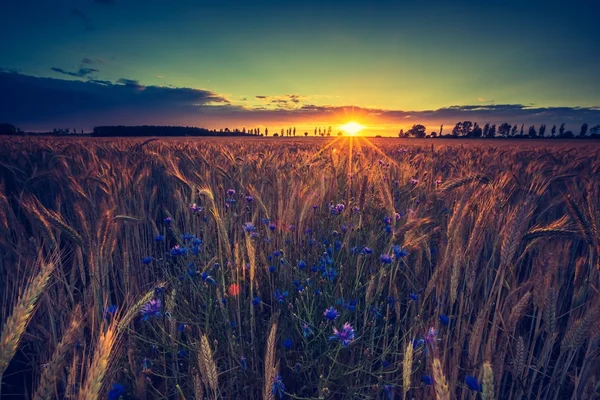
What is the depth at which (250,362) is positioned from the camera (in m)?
1.42

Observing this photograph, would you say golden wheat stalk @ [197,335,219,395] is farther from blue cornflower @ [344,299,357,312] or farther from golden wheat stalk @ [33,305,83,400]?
blue cornflower @ [344,299,357,312]

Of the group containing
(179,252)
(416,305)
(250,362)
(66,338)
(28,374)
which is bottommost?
(28,374)

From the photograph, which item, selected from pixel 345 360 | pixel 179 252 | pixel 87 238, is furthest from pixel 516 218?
pixel 87 238

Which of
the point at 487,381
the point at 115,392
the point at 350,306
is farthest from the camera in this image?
the point at 350,306

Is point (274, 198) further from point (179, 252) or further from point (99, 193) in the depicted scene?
point (99, 193)

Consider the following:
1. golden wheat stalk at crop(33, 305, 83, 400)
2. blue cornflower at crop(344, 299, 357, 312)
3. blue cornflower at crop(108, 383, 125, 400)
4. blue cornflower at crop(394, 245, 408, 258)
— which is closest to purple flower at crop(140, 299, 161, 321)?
blue cornflower at crop(108, 383, 125, 400)

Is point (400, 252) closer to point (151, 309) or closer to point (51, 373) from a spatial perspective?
point (151, 309)

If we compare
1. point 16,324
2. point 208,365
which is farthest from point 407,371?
point 16,324

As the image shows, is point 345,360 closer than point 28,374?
Yes

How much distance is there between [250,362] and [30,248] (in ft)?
5.94

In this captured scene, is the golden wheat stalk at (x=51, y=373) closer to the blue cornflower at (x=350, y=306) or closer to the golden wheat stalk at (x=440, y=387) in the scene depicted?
the golden wheat stalk at (x=440, y=387)

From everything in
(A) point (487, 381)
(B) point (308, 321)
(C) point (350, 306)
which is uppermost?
(A) point (487, 381)

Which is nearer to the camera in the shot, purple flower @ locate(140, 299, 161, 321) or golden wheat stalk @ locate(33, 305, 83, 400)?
golden wheat stalk @ locate(33, 305, 83, 400)

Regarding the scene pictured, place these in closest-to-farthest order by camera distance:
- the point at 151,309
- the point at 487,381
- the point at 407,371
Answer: the point at 487,381 → the point at 407,371 → the point at 151,309
